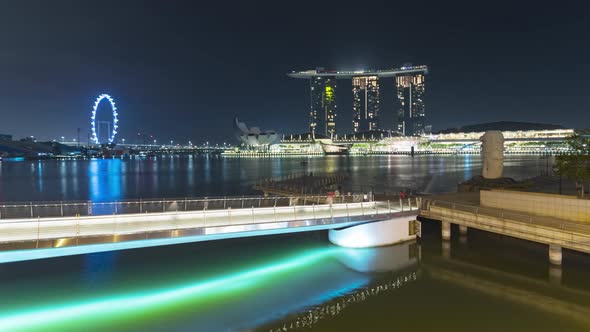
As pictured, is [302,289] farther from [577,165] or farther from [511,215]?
[577,165]

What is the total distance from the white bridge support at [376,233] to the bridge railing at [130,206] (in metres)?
1.61

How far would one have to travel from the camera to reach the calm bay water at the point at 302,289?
12406mm

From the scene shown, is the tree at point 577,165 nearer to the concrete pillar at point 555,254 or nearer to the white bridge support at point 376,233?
the concrete pillar at point 555,254

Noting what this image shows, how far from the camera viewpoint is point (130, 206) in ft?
51.6

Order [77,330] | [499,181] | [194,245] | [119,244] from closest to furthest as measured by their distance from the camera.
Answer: [77,330]
[119,244]
[194,245]
[499,181]

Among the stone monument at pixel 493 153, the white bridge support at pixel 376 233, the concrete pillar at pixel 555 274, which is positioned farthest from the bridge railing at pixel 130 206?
the stone monument at pixel 493 153

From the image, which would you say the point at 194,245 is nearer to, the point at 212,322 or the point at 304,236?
the point at 304,236

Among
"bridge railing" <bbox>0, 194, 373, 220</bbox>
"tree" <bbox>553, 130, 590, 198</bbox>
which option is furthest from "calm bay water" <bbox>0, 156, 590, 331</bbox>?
"tree" <bbox>553, 130, 590, 198</bbox>

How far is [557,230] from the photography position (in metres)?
15.6

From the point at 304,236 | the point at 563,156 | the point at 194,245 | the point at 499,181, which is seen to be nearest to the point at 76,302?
the point at 194,245

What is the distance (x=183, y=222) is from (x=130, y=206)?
2.16 metres

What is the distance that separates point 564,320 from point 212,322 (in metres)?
10.2

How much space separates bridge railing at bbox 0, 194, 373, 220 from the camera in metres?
14.2

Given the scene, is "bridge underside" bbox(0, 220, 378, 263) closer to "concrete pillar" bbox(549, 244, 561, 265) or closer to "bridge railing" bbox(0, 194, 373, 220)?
"bridge railing" bbox(0, 194, 373, 220)
